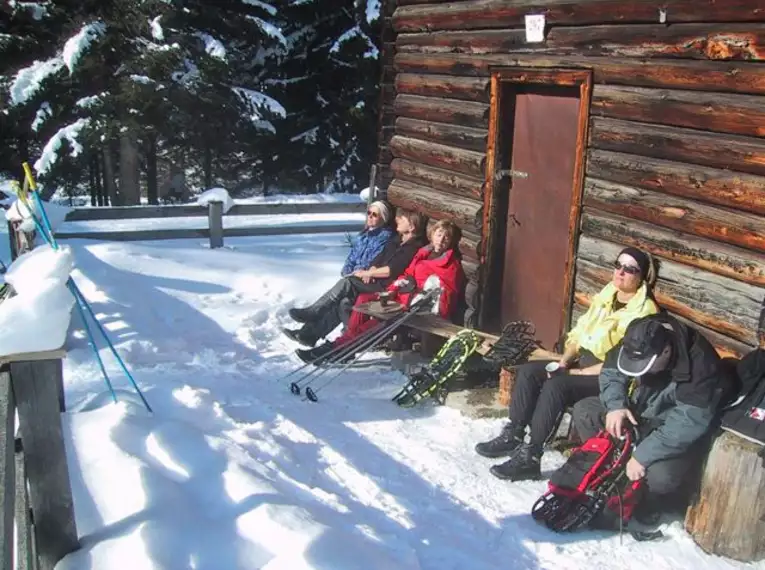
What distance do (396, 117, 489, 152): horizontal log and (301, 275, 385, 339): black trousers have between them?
149 centimetres

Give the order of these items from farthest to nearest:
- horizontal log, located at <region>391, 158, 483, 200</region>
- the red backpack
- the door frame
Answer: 1. horizontal log, located at <region>391, 158, 483, 200</region>
2. the door frame
3. the red backpack

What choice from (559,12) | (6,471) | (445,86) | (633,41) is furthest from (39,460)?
(445,86)

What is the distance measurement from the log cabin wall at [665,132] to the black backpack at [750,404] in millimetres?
526

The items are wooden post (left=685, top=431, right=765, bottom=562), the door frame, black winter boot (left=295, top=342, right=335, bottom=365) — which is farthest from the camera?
black winter boot (left=295, top=342, right=335, bottom=365)

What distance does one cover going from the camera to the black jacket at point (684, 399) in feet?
13.4

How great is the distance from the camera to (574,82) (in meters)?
5.78

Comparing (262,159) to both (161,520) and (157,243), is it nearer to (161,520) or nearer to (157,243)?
(157,243)

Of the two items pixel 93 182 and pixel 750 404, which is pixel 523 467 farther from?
pixel 93 182

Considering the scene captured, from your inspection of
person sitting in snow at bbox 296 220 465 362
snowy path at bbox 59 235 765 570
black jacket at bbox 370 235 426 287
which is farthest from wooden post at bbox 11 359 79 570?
black jacket at bbox 370 235 426 287

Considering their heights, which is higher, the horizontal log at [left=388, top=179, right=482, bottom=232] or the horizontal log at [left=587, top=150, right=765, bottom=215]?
the horizontal log at [left=587, top=150, right=765, bottom=215]

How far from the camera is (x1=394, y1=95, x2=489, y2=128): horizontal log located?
683 cm

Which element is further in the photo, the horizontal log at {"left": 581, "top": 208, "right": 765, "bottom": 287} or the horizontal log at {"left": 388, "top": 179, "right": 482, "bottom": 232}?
the horizontal log at {"left": 388, "top": 179, "right": 482, "bottom": 232}

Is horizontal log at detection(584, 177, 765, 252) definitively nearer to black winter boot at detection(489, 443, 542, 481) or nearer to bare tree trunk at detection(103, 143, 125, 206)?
black winter boot at detection(489, 443, 542, 481)

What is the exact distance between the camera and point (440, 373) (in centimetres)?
593
